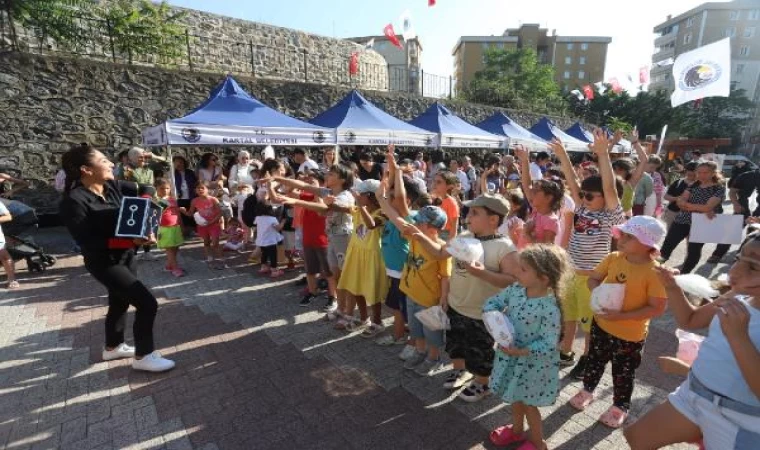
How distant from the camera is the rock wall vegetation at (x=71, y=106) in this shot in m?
8.33

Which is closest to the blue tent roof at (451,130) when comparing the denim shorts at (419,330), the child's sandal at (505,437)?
the denim shorts at (419,330)

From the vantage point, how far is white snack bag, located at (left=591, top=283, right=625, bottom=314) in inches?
95.2

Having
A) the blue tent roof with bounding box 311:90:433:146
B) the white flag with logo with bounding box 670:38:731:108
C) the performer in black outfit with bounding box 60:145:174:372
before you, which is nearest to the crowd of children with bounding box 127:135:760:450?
the performer in black outfit with bounding box 60:145:174:372

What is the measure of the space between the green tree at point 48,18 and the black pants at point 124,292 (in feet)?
28.1

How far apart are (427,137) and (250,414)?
839 cm

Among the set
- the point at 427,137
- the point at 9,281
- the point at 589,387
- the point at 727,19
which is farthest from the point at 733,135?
the point at 9,281

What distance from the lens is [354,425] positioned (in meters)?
2.73

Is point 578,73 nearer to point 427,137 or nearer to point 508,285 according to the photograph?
point 427,137

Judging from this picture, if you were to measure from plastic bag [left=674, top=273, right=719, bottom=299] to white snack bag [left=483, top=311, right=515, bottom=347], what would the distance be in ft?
2.69

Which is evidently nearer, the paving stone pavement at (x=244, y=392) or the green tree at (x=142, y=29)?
the paving stone pavement at (x=244, y=392)

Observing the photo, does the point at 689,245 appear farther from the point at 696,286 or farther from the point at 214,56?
the point at 214,56

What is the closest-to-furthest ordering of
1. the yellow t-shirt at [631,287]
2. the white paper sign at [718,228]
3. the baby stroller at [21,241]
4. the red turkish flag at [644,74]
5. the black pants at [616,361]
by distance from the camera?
the yellow t-shirt at [631,287] < the black pants at [616,361] < the white paper sign at [718,228] < the baby stroller at [21,241] < the red turkish flag at [644,74]

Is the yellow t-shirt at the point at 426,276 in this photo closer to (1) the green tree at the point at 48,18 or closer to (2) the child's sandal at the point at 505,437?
(2) the child's sandal at the point at 505,437

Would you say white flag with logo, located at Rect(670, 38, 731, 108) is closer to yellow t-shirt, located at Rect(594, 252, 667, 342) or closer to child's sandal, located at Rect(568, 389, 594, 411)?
yellow t-shirt, located at Rect(594, 252, 667, 342)
